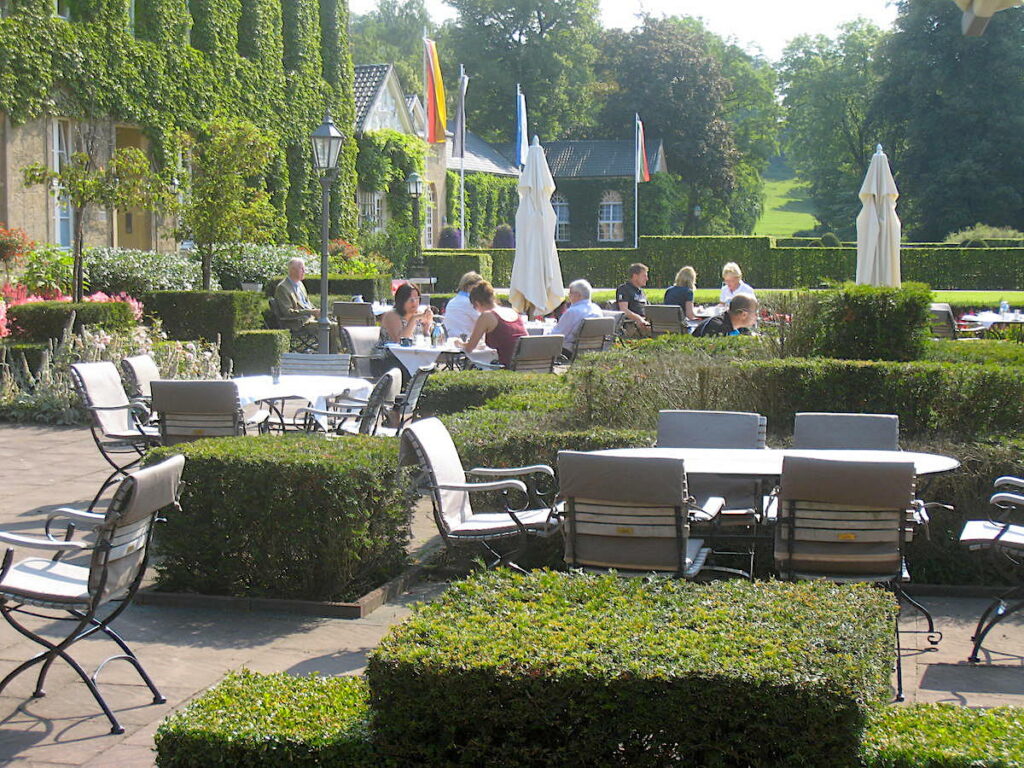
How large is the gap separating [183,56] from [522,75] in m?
39.3

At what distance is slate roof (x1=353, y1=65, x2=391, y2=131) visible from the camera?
112ft

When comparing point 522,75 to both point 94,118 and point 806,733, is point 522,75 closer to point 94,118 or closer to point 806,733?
point 94,118

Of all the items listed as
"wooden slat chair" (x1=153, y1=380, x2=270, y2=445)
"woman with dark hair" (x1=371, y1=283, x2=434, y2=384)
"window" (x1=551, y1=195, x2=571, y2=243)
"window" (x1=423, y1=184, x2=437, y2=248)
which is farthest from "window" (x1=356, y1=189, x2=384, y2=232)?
"wooden slat chair" (x1=153, y1=380, x2=270, y2=445)

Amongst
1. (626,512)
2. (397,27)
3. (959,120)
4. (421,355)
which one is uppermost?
(397,27)

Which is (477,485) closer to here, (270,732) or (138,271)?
(270,732)

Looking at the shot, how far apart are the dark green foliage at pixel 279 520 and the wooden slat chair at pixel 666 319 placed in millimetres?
8992

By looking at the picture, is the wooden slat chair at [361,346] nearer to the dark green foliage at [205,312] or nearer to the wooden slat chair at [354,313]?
the wooden slat chair at [354,313]

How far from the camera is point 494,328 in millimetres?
10812

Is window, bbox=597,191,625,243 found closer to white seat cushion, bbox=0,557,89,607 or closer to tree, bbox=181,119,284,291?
tree, bbox=181,119,284,291

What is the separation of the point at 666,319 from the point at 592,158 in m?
39.7

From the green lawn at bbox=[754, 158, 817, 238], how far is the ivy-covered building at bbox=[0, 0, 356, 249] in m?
52.4

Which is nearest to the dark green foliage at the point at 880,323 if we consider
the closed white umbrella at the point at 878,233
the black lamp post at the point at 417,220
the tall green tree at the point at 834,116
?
the closed white umbrella at the point at 878,233

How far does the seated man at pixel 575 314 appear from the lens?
1244 cm

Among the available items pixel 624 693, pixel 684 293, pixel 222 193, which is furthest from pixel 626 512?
pixel 222 193
